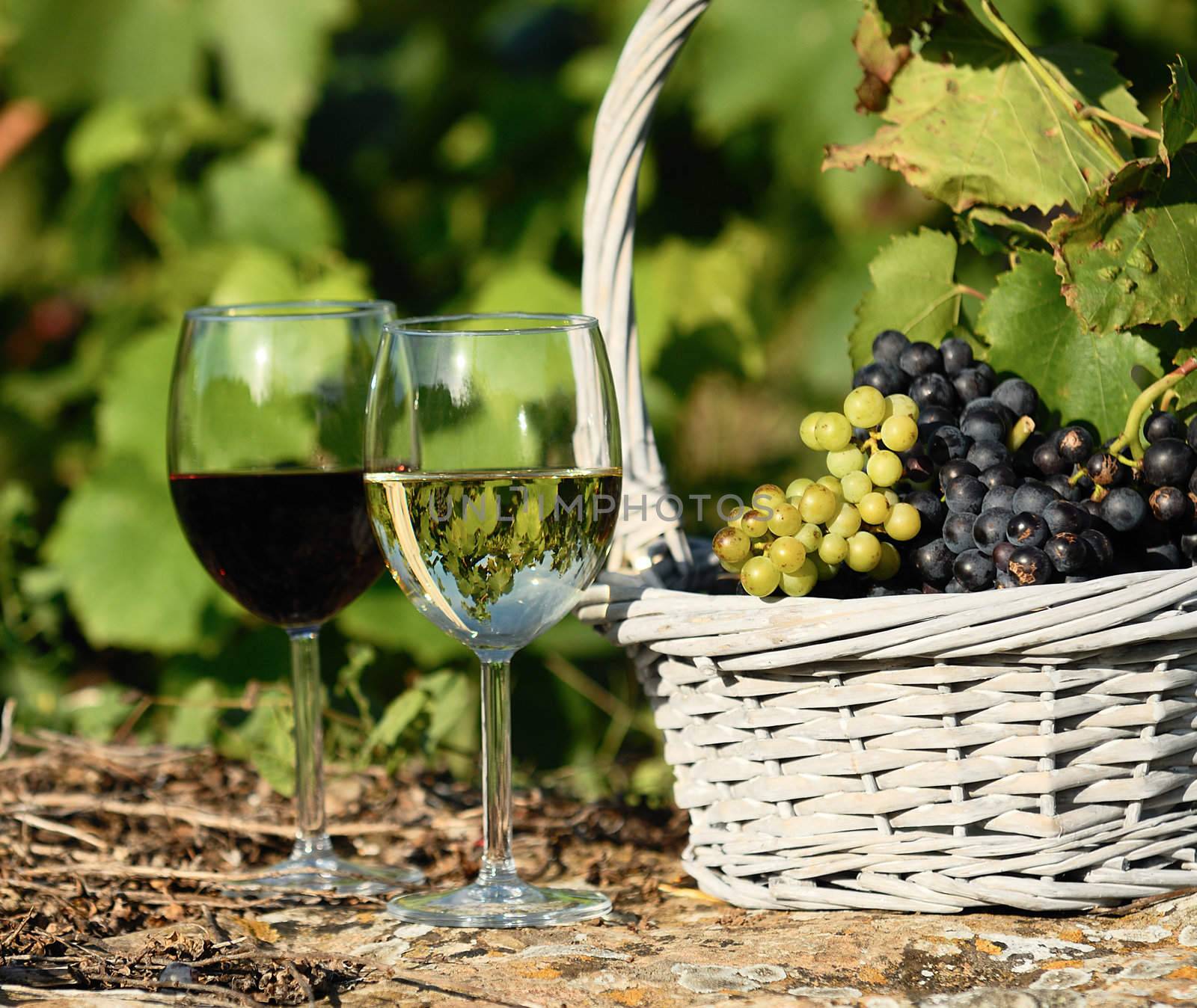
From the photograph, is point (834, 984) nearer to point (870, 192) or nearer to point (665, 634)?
point (665, 634)

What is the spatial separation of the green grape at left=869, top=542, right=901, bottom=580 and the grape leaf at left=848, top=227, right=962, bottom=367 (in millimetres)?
290

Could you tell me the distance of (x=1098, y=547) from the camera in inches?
45.5

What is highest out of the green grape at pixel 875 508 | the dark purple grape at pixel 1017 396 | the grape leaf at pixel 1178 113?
the grape leaf at pixel 1178 113

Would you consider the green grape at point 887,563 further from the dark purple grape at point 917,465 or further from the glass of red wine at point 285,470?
the glass of red wine at point 285,470

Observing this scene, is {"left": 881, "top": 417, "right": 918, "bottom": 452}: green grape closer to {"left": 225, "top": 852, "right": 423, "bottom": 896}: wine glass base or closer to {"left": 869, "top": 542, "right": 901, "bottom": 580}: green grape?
{"left": 869, "top": 542, "right": 901, "bottom": 580}: green grape

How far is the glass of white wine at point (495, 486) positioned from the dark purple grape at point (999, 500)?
0.33 m

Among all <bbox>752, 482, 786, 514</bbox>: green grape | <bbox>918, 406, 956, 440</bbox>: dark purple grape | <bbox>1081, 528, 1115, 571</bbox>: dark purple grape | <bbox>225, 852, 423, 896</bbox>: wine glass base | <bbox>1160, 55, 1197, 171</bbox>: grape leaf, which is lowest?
<bbox>225, 852, 423, 896</bbox>: wine glass base

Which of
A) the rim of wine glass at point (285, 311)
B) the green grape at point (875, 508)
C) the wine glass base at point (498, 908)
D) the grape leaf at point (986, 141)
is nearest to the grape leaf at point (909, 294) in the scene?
the grape leaf at point (986, 141)

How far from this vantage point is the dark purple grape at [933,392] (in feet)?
4.36

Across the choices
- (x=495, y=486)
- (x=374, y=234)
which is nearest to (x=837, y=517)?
(x=495, y=486)

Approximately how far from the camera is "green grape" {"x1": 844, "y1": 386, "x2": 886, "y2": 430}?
1.27 meters

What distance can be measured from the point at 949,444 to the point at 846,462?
0.10m

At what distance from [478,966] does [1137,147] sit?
129 cm

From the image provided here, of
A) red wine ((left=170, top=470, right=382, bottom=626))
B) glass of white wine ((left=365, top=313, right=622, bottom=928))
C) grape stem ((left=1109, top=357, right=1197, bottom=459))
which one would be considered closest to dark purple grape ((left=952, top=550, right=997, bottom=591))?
grape stem ((left=1109, top=357, right=1197, bottom=459))
